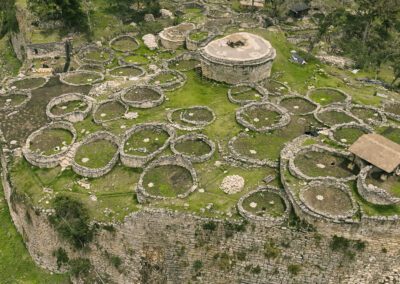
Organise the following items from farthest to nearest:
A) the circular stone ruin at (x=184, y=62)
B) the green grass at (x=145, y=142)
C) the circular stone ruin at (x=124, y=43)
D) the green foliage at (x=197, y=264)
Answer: the circular stone ruin at (x=124, y=43), the circular stone ruin at (x=184, y=62), the green grass at (x=145, y=142), the green foliage at (x=197, y=264)

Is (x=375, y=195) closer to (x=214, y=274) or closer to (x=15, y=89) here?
(x=214, y=274)

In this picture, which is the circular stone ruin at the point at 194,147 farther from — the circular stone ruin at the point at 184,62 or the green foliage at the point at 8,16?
A: the green foliage at the point at 8,16

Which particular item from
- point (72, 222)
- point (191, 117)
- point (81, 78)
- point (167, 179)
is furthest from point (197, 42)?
point (72, 222)

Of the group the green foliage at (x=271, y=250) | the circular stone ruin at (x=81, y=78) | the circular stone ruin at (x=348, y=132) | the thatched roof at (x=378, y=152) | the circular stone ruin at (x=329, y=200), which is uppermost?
the thatched roof at (x=378, y=152)

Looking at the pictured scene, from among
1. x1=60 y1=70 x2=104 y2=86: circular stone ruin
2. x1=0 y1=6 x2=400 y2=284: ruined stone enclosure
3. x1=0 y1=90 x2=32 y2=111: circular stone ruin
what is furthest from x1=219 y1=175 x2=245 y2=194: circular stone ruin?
x1=0 y1=90 x2=32 y2=111: circular stone ruin

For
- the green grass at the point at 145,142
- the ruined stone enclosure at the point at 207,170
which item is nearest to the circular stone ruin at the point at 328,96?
the ruined stone enclosure at the point at 207,170

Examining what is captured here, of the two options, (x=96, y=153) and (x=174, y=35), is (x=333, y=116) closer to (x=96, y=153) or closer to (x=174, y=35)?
(x=96, y=153)

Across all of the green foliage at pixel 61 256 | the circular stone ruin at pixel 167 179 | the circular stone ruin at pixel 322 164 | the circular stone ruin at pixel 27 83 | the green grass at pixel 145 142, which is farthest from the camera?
the circular stone ruin at pixel 27 83
